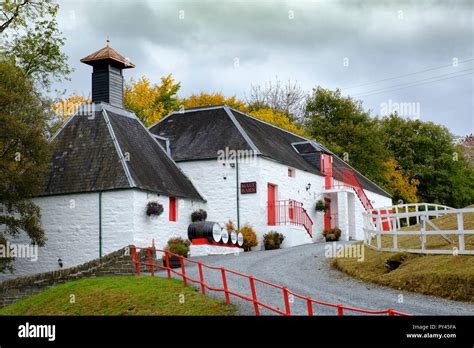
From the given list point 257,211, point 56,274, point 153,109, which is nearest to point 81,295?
point 56,274

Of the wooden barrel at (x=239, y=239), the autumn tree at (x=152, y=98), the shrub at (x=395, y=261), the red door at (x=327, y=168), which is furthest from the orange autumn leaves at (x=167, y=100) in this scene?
the shrub at (x=395, y=261)

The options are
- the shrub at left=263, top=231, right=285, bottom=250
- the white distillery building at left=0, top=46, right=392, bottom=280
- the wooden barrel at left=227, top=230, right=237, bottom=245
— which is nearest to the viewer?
the white distillery building at left=0, top=46, right=392, bottom=280

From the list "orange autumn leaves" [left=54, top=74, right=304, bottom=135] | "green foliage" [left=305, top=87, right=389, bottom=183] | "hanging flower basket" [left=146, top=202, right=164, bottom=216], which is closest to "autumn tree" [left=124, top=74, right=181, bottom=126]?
"orange autumn leaves" [left=54, top=74, right=304, bottom=135]

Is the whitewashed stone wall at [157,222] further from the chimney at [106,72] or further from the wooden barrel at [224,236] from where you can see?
the chimney at [106,72]

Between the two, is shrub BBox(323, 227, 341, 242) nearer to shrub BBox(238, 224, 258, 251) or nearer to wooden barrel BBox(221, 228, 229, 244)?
shrub BBox(238, 224, 258, 251)

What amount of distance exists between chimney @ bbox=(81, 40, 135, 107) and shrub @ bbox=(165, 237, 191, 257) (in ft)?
24.6

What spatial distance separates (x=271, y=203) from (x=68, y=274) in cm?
1274

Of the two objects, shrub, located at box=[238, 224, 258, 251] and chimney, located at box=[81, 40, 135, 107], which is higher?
chimney, located at box=[81, 40, 135, 107]

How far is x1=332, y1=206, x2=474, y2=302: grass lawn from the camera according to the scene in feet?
57.2

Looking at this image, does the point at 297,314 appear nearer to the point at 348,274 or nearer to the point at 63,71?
the point at 348,274

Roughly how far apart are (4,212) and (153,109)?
25.4 metres

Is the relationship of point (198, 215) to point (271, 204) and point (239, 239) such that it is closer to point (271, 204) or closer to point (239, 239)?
point (239, 239)

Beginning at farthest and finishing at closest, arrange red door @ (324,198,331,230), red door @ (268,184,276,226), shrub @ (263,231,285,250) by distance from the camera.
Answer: red door @ (324,198,331,230)
red door @ (268,184,276,226)
shrub @ (263,231,285,250)

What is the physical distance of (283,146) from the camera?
3869cm
